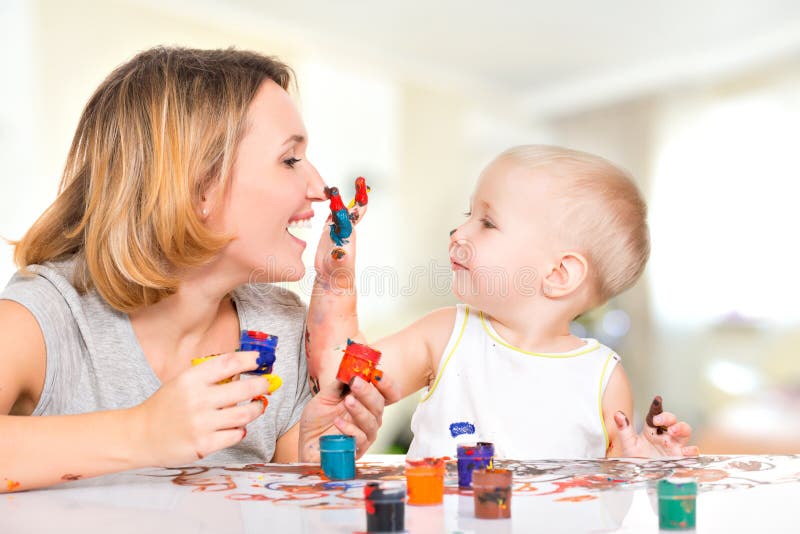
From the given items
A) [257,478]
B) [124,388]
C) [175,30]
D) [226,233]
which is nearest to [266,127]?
[226,233]

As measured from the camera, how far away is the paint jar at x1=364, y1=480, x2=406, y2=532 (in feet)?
2.61

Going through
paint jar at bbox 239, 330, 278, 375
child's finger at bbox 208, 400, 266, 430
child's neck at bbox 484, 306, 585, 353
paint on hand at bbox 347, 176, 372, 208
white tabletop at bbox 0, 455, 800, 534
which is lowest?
white tabletop at bbox 0, 455, 800, 534

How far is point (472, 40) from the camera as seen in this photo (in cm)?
591

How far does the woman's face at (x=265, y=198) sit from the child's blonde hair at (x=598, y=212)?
419 mm

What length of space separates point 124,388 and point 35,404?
16cm


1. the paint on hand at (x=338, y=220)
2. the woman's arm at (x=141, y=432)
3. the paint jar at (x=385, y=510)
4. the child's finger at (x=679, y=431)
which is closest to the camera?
the paint jar at (x=385, y=510)

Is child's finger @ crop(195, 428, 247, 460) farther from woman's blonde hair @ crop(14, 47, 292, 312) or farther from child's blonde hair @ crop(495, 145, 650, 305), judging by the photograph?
child's blonde hair @ crop(495, 145, 650, 305)

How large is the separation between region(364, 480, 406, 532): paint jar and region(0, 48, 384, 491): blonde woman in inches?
17.8

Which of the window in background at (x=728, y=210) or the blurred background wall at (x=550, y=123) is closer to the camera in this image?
the blurred background wall at (x=550, y=123)

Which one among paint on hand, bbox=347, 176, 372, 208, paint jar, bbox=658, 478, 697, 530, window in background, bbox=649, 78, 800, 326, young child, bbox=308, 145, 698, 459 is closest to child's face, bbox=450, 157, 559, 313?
young child, bbox=308, 145, 698, 459

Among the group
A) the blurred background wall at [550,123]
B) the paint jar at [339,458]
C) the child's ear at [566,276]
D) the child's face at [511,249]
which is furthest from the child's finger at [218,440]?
the blurred background wall at [550,123]

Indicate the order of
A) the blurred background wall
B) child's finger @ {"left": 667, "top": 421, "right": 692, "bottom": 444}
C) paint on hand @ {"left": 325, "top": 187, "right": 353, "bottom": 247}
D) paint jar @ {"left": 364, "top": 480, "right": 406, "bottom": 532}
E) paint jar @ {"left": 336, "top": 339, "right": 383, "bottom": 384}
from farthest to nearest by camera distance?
the blurred background wall → paint on hand @ {"left": 325, "top": 187, "right": 353, "bottom": 247} → child's finger @ {"left": 667, "top": 421, "right": 692, "bottom": 444} → paint jar @ {"left": 336, "top": 339, "right": 383, "bottom": 384} → paint jar @ {"left": 364, "top": 480, "right": 406, "bottom": 532}

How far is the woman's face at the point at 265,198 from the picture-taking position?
4.78 feet

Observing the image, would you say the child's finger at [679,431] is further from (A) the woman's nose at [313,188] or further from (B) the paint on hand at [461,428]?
(A) the woman's nose at [313,188]
